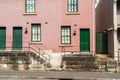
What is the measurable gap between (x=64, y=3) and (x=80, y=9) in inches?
65.9

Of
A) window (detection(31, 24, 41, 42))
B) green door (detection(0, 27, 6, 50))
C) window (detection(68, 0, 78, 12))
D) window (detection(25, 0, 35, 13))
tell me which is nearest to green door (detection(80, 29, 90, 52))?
window (detection(68, 0, 78, 12))

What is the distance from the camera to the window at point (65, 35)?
37.8 metres

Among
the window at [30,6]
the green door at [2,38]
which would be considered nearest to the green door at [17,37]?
the green door at [2,38]

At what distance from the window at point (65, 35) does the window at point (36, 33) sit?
7.38ft

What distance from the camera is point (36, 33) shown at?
3800 cm

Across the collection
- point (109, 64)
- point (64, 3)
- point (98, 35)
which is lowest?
point (109, 64)

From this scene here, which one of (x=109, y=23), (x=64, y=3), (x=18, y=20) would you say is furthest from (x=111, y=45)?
(x=18, y=20)

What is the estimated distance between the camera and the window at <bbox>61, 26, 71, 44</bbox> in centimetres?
3778

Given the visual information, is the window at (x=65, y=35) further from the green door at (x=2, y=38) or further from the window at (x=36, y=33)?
the green door at (x=2, y=38)

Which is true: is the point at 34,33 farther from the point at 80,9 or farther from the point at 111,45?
the point at 111,45

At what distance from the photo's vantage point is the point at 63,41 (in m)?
37.8

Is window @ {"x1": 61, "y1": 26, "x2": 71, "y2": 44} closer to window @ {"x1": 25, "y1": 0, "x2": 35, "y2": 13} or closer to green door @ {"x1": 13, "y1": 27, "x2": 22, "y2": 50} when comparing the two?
window @ {"x1": 25, "y1": 0, "x2": 35, "y2": 13}

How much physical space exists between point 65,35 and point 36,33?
9.32ft

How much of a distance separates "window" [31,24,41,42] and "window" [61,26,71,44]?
2.25 m
